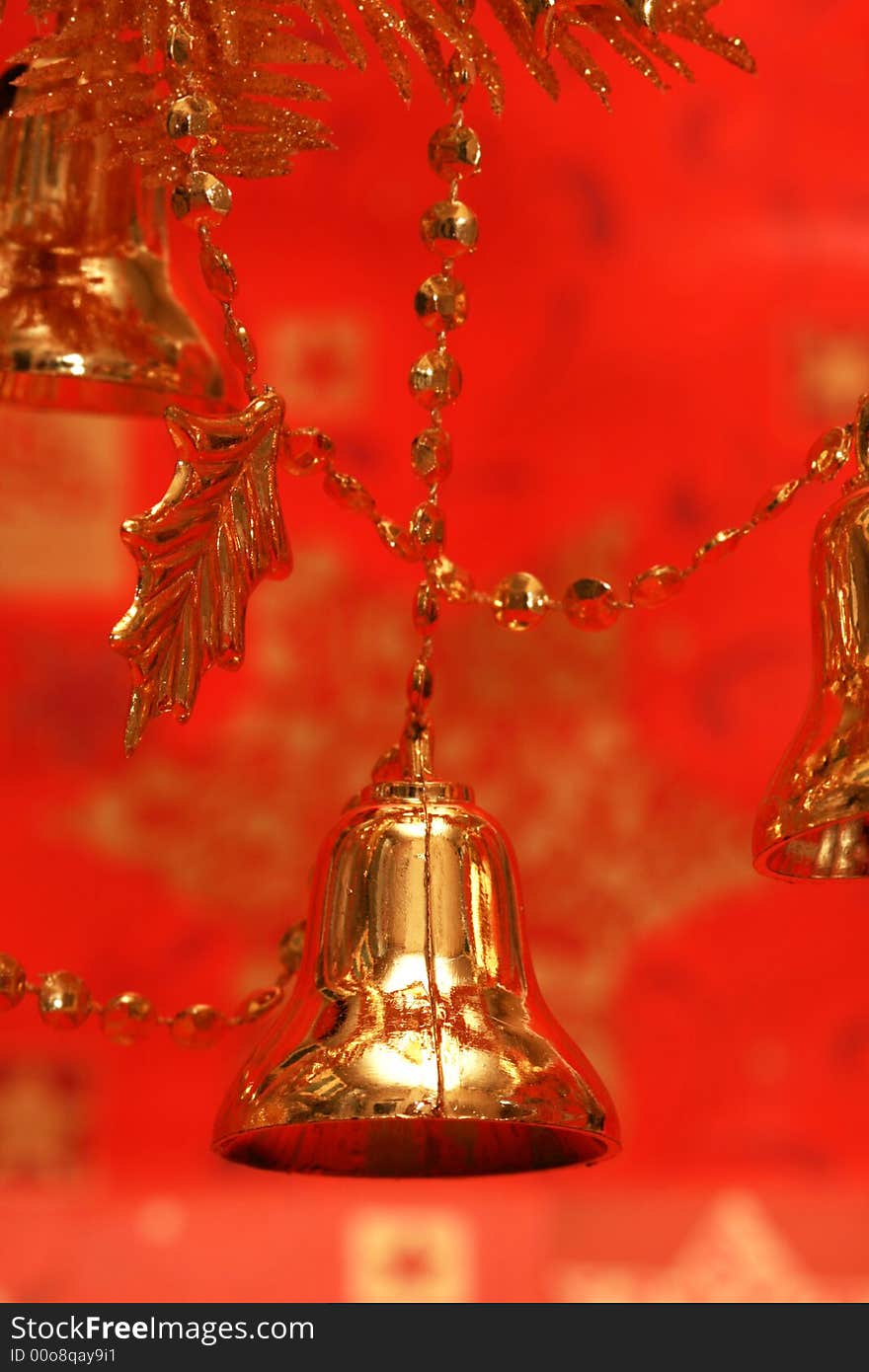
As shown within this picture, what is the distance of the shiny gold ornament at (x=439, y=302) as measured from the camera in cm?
90

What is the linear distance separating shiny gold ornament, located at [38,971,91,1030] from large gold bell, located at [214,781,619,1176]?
5.4 inches

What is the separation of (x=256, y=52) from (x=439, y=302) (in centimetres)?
15

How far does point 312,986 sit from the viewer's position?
2.88 ft

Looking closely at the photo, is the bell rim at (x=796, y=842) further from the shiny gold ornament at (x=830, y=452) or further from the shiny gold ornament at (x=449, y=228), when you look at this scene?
the shiny gold ornament at (x=449, y=228)

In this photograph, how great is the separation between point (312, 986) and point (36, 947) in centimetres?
51

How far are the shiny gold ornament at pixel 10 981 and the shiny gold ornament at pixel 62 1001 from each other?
0.02m

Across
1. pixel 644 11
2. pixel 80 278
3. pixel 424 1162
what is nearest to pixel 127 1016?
pixel 424 1162

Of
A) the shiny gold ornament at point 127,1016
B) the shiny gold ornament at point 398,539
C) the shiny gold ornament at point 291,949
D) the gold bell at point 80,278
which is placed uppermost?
the gold bell at point 80,278

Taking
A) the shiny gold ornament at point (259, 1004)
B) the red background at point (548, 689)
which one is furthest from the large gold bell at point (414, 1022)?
the red background at point (548, 689)

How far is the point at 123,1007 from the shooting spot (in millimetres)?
1004

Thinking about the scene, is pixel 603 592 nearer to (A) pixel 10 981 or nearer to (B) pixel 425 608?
(B) pixel 425 608

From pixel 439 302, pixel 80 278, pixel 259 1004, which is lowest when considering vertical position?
pixel 259 1004
